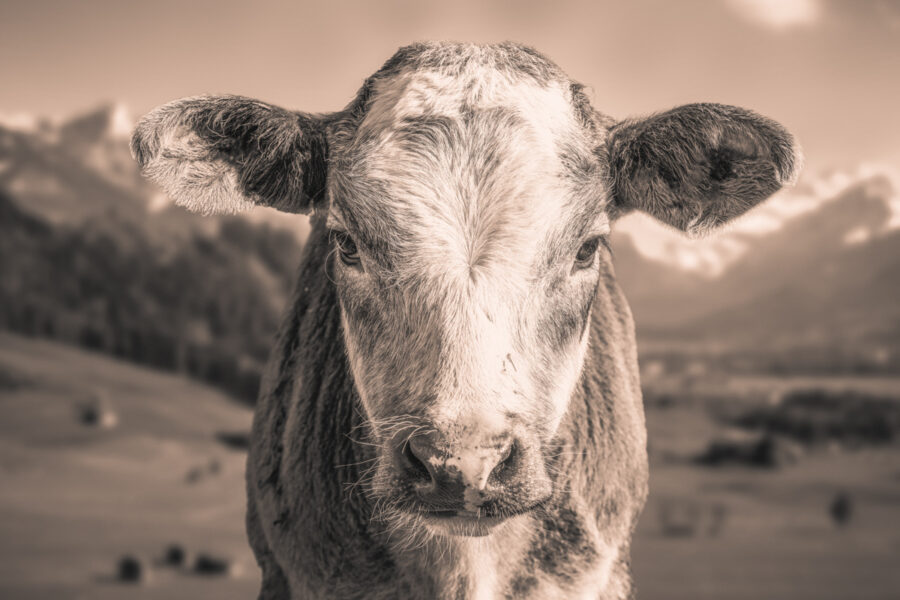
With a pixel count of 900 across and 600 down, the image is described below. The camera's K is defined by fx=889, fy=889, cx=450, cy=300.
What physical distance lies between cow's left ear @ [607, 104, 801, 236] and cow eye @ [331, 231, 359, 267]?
144cm

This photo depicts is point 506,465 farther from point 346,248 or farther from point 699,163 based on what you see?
point 699,163

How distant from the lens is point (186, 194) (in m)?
4.72

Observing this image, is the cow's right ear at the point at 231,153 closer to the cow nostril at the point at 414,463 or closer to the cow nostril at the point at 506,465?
the cow nostril at the point at 414,463

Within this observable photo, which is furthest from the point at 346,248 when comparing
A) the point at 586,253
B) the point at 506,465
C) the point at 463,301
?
the point at 506,465

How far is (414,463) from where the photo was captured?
3.71 metres

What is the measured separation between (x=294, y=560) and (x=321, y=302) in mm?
1568

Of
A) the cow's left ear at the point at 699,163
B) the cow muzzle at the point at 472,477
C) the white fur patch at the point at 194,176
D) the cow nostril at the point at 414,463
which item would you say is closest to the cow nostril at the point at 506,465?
the cow muzzle at the point at 472,477

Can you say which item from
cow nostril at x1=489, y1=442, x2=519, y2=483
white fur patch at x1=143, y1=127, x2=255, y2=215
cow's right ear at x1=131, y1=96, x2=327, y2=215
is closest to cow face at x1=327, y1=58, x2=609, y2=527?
cow nostril at x1=489, y1=442, x2=519, y2=483

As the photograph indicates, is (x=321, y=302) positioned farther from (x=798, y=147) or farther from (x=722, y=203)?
(x=798, y=147)

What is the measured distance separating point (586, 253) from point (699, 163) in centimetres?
83

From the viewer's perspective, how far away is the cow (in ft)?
12.4

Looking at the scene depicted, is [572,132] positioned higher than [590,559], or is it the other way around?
[572,132]

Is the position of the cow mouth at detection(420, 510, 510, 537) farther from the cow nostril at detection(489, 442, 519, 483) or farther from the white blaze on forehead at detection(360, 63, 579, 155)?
the white blaze on forehead at detection(360, 63, 579, 155)

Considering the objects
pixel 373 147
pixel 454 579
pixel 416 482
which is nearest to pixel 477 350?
pixel 416 482
